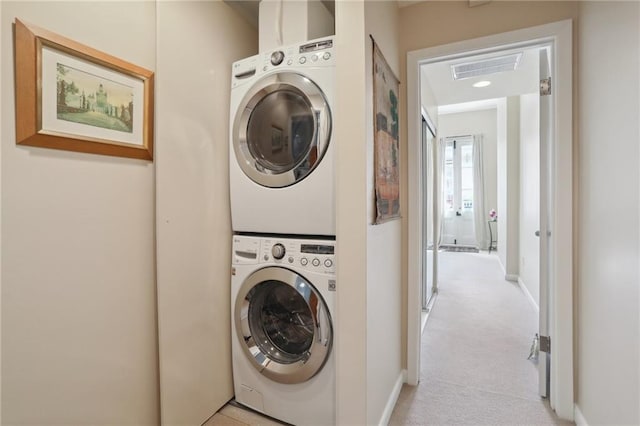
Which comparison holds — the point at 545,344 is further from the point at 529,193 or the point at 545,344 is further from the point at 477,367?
the point at 529,193

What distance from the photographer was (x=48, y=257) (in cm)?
108

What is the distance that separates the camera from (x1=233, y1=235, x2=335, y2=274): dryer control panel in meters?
1.39

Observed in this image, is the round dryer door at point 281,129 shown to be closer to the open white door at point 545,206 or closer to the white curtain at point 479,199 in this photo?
the open white door at point 545,206

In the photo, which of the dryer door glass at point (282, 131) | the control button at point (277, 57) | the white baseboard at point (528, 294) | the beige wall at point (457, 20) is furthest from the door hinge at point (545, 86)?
the white baseboard at point (528, 294)

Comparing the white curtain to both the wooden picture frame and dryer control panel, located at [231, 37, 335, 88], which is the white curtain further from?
the wooden picture frame

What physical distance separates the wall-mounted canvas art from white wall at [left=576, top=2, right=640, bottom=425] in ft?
2.88

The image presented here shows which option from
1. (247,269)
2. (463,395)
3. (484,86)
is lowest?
(463,395)

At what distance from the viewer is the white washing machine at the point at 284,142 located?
1.37m

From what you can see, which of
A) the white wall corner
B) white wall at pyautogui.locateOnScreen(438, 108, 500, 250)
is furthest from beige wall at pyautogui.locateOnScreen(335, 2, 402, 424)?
white wall at pyautogui.locateOnScreen(438, 108, 500, 250)

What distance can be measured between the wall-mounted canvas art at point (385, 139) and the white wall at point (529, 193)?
85.4 inches

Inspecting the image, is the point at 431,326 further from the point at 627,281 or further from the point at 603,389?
the point at 627,281

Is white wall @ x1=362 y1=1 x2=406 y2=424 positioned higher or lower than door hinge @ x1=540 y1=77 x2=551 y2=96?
lower

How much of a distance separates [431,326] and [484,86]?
2.65 meters

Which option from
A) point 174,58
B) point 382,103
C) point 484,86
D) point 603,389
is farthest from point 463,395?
point 484,86
